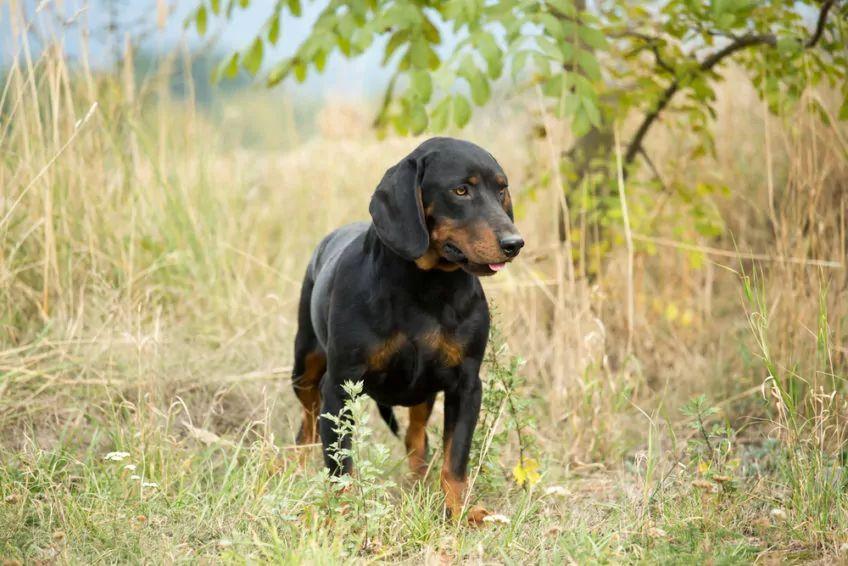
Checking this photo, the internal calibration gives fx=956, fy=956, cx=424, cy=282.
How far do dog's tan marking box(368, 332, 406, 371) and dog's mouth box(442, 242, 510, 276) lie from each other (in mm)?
305

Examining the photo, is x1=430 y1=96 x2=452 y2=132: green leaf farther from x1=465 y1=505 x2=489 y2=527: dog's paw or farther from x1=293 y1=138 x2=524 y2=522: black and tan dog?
x1=465 y1=505 x2=489 y2=527: dog's paw

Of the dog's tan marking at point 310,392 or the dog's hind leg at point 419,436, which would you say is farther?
the dog's tan marking at point 310,392

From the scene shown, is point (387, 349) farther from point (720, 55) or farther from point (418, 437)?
point (720, 55)

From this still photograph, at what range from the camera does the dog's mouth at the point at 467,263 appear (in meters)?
2.89

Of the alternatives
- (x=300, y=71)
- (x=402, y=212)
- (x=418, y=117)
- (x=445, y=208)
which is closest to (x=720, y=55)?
(x=418, y=117)

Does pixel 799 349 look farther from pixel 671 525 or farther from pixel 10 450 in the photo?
pixel 10 450

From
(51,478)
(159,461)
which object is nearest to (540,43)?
(159,461)

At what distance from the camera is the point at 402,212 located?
301 centimetres

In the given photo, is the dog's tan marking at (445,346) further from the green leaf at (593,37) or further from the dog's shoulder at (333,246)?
the green leaf at (593,37)

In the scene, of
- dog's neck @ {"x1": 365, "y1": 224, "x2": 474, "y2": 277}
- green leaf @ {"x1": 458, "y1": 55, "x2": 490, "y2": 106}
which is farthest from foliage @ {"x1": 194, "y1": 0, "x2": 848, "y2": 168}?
dog's neck @ {"x1": 365, "y1": 224, "x2": 474, "y2": 277}

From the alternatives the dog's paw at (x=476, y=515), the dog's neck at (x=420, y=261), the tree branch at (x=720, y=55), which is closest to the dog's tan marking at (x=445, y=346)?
the dog's neck at (x=420, y=261)

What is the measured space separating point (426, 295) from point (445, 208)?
29 centimetres

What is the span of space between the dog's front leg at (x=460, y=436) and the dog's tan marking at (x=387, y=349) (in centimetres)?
25

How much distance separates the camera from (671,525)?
287cm
